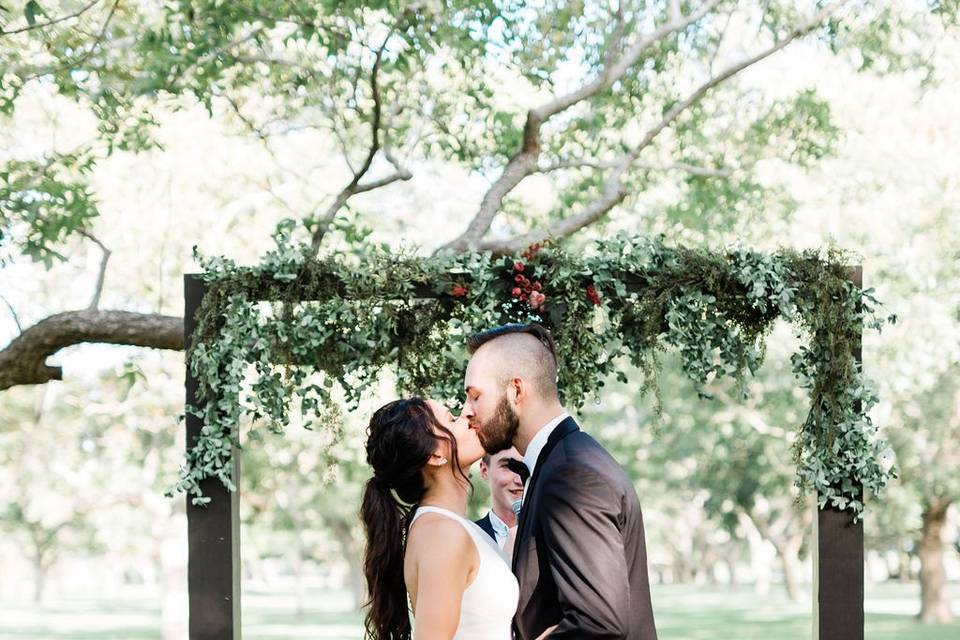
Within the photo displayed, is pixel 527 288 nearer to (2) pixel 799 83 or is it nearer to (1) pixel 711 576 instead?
(2) pixel 799 83

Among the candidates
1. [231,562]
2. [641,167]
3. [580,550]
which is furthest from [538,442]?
[641,167]

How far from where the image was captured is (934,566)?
1733 centimetres

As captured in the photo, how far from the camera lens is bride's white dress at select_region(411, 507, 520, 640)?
280 cm

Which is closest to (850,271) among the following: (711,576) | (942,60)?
(942,60)

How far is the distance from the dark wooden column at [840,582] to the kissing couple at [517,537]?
8.42 feet

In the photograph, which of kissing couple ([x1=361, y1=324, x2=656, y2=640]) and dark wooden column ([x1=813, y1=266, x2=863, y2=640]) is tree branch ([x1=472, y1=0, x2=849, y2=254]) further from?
kissing couple ([x1=361, y1=324, x2=656, y2=640])

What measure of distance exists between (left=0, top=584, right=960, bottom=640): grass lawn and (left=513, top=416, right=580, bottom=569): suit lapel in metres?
15.4

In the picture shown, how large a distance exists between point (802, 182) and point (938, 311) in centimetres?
225

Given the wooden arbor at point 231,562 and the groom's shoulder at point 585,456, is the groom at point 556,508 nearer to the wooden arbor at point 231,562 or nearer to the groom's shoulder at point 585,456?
the groom's shoulder at point 585,456

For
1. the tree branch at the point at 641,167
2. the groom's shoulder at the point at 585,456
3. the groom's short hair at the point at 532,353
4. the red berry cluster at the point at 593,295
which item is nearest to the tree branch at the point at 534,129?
the tree branch at the point at 641,167

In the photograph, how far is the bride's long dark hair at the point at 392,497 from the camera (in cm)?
286

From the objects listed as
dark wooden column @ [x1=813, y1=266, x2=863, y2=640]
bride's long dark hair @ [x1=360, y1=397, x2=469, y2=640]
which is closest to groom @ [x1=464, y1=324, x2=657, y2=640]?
bride's long dark hair @ [x1=360, y1=397, x2=469, y2=640]

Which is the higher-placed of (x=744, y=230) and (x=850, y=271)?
(x=744, y=230)

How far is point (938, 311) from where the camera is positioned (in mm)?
13969
